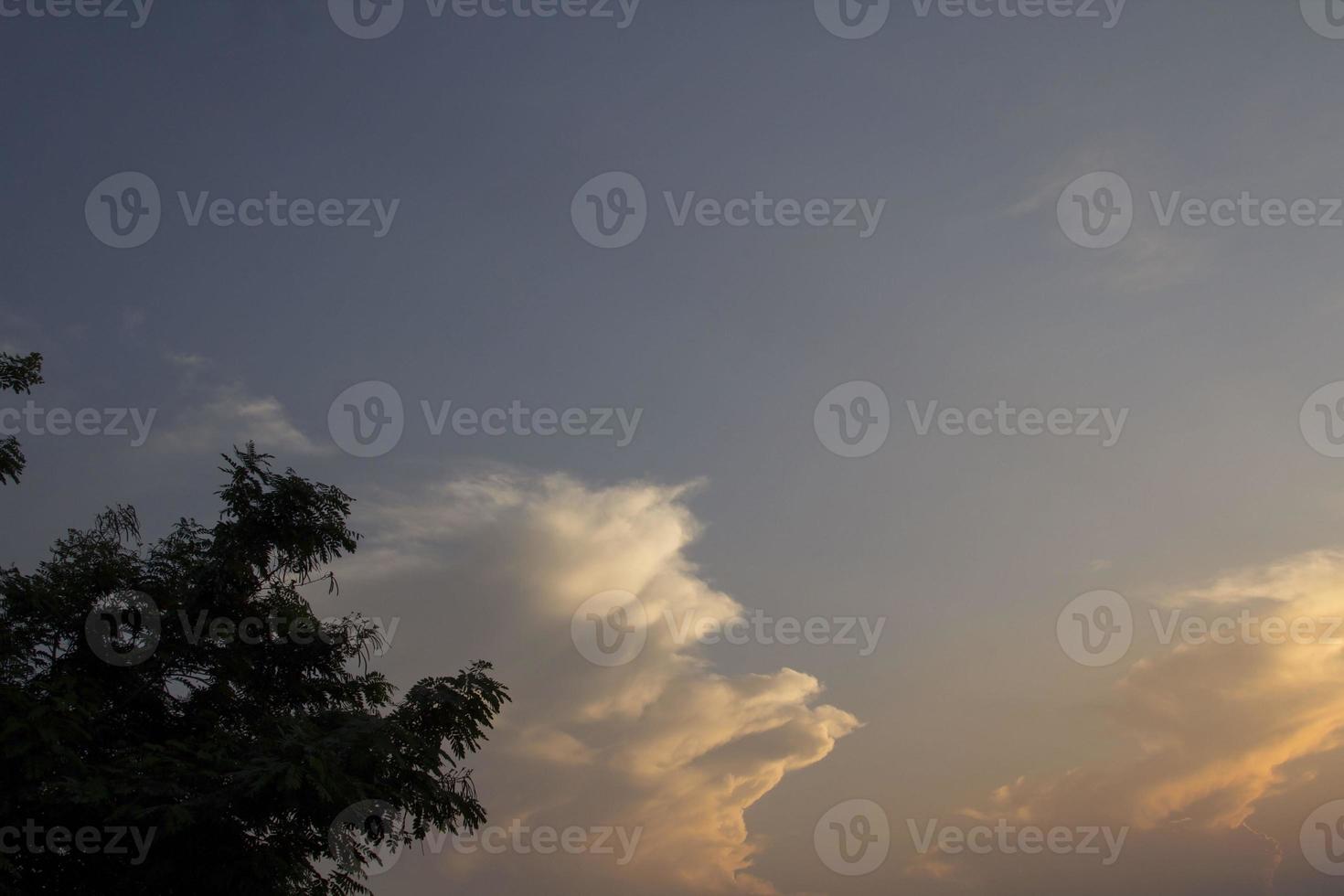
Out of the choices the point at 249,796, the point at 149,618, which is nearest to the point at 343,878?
the point at 249,796

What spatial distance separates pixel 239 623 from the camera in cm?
2142

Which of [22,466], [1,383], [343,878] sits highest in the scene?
[1,383]

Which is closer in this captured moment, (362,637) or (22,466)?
(22,466)

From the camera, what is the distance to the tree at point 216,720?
17.1 m

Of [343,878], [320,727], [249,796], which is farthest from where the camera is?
[343,878]

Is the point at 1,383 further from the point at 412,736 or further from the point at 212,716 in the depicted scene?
the point at 412,736

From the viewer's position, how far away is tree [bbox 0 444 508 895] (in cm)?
1708

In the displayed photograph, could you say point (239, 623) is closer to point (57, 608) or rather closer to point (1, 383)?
point (57, 608)

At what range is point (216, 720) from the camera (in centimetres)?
2098

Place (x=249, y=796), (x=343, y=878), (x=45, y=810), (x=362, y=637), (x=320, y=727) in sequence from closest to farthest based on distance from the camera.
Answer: (x=249, y=796) → (x=45, y=810) → (x=320, y=727) → (x=343, y=878) → (x=362, y=637)

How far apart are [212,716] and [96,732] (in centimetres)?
220

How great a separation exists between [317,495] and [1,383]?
20.0 feet

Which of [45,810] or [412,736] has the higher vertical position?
[412,736]

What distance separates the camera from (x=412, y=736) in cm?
1819
